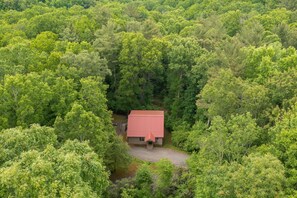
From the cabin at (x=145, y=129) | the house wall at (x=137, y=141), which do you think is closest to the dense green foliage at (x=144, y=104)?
the house wall at (x=137, y=141)

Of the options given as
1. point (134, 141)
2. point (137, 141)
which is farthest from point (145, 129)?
point (134, 141)

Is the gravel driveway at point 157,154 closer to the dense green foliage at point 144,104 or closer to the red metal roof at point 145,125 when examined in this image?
the dense green foliage at point 144,104

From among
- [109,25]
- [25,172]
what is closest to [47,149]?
[25,172]

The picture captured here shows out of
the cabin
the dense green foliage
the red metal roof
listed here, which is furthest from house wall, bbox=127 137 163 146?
the dense green foliage

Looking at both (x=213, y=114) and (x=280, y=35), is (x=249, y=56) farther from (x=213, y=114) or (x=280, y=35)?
(x=280, y=35)

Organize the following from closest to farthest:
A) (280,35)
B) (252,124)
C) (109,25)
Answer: (252,124) < (109,25) < (280,35)

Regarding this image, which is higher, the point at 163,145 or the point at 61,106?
the point at 61,106
